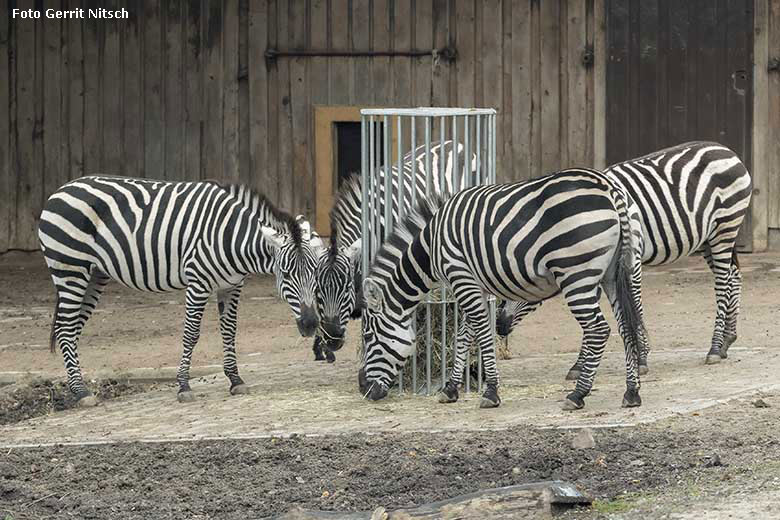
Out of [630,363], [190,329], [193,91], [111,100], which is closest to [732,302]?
[630,363]

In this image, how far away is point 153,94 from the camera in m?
17.0

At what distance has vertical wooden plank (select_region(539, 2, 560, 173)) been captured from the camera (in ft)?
54.2

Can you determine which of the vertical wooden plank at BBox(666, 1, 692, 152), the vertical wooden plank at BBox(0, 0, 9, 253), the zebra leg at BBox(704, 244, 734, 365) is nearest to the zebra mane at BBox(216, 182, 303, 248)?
the zebra leg at BBox(704, 244, 734, 365)

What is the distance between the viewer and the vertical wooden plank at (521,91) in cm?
1653

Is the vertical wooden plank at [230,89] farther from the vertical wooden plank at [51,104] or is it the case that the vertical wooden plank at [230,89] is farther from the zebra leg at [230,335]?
the zebra leg at [230,335]

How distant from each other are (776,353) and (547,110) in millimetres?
6079

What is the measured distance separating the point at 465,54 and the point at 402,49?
2.32ft

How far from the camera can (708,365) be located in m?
10.9

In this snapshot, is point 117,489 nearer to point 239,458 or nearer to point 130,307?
point 239,458

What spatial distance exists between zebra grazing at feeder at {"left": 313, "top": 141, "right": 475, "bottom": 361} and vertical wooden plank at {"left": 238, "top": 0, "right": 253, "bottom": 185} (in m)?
5.97

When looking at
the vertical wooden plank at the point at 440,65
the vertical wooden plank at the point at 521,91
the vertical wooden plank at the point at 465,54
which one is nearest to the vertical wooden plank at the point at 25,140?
the vertical wooden plank at the point at 440,65

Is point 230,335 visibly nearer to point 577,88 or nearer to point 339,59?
point 339,59

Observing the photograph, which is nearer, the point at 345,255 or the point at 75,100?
the point at 345,255

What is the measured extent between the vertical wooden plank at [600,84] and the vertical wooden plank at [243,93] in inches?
154
